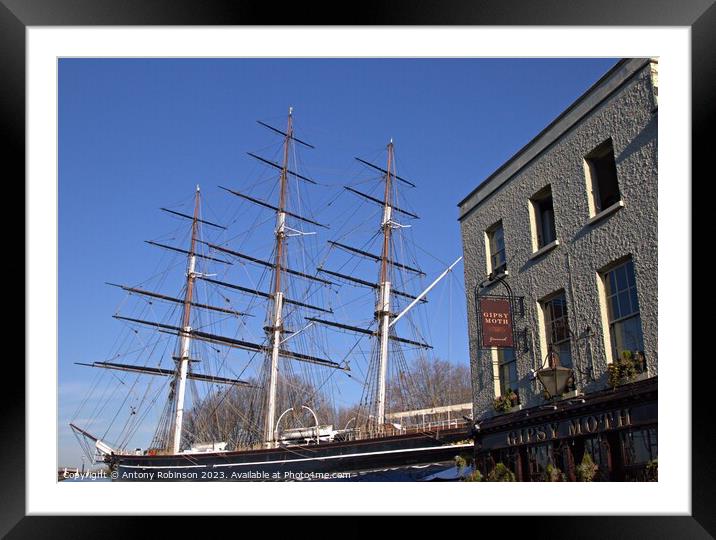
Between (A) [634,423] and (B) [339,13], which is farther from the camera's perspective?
(A) [634,423]

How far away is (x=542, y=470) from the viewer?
1459 centimetres

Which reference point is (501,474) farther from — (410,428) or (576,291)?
(410,428)

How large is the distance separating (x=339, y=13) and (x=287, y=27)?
60 cm

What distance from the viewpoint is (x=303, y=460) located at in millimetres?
35469

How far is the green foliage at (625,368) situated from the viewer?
1237cm

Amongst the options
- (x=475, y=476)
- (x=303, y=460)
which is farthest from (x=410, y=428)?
(x=475, y=476)

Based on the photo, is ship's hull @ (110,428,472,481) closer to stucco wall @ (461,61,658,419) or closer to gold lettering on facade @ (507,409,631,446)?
gold lettering on facade @ (507,409,631,446)

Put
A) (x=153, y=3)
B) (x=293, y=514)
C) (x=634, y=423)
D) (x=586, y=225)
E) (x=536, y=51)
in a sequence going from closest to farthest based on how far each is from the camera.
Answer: (x=153, y=3) → (x=293, y=514) → (x=536, y=51) → (x=634, y=423) → (x=586, y=225)

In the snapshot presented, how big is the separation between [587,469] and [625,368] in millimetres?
1875

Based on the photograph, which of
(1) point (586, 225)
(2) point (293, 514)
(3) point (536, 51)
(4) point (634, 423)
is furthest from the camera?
(1) point (586, 225)

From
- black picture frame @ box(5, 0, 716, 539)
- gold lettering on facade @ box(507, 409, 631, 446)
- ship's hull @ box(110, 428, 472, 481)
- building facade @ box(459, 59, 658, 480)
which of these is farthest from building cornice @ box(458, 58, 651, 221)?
ship's hull @ box(110, 428, 472, 481)
